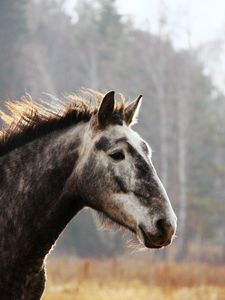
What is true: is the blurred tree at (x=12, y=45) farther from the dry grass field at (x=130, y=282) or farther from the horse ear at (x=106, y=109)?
the horse ear at (x=106, y=109)

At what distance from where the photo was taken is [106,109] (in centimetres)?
576

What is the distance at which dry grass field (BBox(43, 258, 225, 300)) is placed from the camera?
17594mm

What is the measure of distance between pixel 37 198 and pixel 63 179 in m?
0.24

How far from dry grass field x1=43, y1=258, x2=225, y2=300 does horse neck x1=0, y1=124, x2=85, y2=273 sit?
34.4 ft

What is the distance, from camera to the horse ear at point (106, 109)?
225 inches

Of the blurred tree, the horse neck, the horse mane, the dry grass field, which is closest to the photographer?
the horse neck

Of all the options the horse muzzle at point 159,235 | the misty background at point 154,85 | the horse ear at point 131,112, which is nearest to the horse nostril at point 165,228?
the horse muzzle at point 159,235

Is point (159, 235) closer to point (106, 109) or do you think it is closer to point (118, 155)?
point (118, 155)

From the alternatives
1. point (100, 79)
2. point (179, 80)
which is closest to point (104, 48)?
point (100, 79)

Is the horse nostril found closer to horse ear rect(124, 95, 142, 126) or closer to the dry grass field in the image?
horse ear rect(124, 95, 142, 126)

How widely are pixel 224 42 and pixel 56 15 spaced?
11.6 m

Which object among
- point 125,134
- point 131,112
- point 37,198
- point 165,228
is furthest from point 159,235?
point 131,112

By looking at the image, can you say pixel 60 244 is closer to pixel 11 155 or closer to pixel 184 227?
pixel 184 227

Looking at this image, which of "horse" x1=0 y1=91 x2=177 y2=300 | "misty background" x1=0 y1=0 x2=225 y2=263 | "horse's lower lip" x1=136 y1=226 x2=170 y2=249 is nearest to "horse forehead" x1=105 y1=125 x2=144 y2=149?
"horse" x1=0 y1=91 x2=177 y2=300
